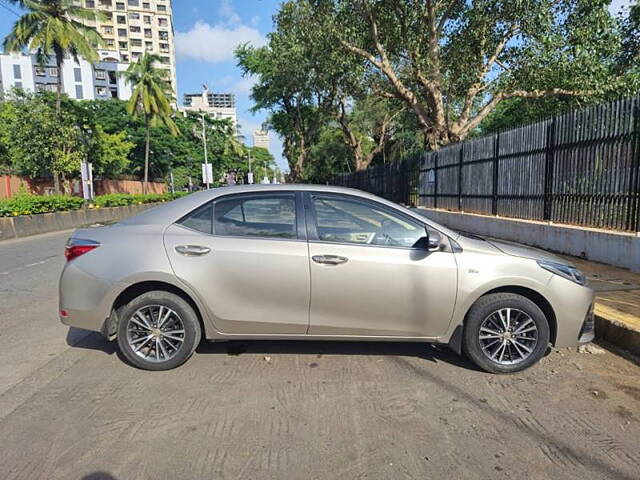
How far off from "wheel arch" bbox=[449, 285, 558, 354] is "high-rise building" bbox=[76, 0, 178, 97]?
3750 inches

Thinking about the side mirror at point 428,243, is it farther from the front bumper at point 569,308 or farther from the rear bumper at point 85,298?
the rear bumper at point 85,298

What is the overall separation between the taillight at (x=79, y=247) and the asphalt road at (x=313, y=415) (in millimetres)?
1052

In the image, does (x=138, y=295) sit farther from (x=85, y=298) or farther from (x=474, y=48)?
(x=474, y=48)

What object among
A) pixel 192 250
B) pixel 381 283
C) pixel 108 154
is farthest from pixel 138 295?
pixel 108 154

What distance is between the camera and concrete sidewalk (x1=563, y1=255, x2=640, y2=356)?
13.6 ft

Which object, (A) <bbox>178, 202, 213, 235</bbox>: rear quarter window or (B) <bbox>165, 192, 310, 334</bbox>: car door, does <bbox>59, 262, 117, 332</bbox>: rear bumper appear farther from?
(A) <bbox>178, 202, 213, 235</bbox>: rear quarter window

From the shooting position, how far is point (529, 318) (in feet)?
11.8

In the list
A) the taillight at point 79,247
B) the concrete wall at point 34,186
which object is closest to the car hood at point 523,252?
the taillight at point 79,247

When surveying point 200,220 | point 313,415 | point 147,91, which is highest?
point 147,91

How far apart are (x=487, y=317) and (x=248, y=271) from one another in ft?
6.87

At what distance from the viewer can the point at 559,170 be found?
7.97 m

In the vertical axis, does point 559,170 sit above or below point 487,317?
above

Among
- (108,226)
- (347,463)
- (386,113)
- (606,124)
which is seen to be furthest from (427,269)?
(386,113)

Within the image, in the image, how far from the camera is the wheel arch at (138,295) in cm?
365
